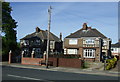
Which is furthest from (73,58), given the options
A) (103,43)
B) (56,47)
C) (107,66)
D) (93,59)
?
(56,47)

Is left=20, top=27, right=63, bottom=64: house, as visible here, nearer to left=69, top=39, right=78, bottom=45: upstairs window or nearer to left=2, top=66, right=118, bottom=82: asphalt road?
left=69, top=39, right=78, bottom=45: upstairs window

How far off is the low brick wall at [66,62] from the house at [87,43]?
13.5 m

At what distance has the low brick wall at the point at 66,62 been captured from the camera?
31.1m

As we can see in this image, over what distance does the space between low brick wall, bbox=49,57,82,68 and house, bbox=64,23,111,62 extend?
13.5 meters

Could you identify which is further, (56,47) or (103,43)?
(56,47)

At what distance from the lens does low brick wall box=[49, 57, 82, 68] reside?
31112mm

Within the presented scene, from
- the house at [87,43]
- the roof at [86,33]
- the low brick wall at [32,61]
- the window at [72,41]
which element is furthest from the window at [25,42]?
the low brick wall at [32,61]

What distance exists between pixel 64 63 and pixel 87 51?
14.2 metres

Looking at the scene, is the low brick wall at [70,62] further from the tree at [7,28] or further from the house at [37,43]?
the house at [37,43]

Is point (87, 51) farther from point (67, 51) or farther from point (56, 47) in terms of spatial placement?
point (56, 47)

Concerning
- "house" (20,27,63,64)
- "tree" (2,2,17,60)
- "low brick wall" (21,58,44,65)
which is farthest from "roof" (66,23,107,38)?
"low brick wall" (21,58,44,65)

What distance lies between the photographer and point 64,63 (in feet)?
106

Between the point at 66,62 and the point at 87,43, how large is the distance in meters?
15.1

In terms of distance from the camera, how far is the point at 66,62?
32219 mm
